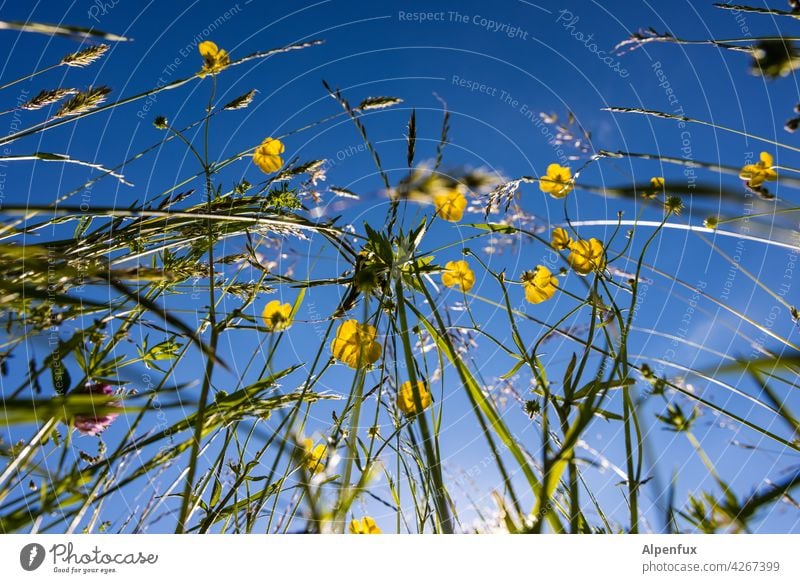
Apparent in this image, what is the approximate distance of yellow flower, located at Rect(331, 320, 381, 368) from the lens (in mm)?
947

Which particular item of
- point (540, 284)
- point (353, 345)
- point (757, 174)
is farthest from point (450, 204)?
point (757, 174)

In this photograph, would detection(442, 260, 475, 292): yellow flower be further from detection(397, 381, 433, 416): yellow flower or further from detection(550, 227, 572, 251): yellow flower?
detection(397, 381, 433, 416): yellow flower

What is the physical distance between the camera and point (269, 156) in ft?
4.03

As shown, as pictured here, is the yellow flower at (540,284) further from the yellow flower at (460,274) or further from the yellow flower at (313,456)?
the yellow flower at (313,456)

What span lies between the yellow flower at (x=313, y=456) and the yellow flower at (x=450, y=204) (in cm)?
58

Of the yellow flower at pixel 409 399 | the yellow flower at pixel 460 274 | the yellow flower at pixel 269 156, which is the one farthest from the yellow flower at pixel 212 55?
the yellow flower at pixel 409 399

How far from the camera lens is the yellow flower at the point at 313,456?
2.72 feet

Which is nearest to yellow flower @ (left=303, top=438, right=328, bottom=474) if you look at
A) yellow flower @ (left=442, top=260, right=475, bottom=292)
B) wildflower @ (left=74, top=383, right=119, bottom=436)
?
wildflower @ (left=74, top=383, right=119, bottom=436)

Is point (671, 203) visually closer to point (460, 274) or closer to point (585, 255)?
point (585, 255)

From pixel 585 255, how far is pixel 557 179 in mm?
230

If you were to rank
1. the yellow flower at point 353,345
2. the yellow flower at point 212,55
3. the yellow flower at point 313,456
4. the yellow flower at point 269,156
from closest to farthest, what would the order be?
1. the yellow flower at point 313,456
2. the yellow flower at point 353,345
3. the yellow flower at point 212,55
4. the yellow flower at point 269,156
